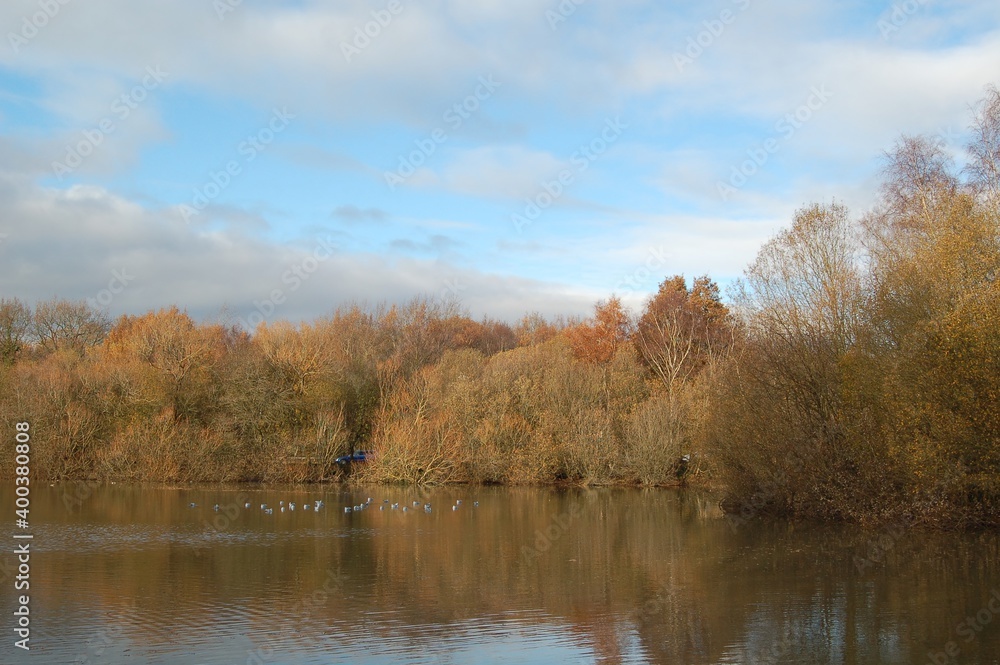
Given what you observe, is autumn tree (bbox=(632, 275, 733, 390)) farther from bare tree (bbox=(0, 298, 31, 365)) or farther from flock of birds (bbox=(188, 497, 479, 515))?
bare tree (bbox=(0, 298, 31, 365))

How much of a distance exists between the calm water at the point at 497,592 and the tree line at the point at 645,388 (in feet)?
7.69

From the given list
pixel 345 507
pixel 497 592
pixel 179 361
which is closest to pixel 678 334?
pixel 345 507

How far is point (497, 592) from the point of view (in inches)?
562

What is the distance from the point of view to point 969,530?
20.2m

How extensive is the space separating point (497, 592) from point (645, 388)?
2827 centimetres

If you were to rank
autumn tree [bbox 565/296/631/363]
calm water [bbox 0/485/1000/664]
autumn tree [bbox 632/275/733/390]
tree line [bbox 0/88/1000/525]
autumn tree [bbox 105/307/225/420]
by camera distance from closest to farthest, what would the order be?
calm water [bbox 0/485/1000/664] < tree line [bbox 0/88/1000/525] < autumn tree [bbox 105/307/225/420] < autumn tree [bbox 632/275/733/390] < autumn tree [bbox 565/296/631/363]

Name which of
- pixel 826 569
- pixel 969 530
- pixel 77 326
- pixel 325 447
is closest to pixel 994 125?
pixel 969 530

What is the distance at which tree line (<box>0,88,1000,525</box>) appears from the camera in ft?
62.7

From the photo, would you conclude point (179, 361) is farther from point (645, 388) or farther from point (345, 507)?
point (645, 388)

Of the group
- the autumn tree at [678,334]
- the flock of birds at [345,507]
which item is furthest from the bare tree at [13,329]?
the autumn tree at [678,334]

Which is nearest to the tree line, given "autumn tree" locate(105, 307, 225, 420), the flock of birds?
"autumn tree" locate(105, 307, 225, 420)

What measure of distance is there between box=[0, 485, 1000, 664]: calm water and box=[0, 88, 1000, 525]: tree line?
234 centimetres

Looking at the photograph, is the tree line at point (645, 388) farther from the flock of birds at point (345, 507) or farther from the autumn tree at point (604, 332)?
the flock of birds at point (345, 507)

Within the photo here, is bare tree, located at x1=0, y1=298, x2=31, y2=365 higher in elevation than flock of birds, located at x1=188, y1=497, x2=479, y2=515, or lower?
higher
